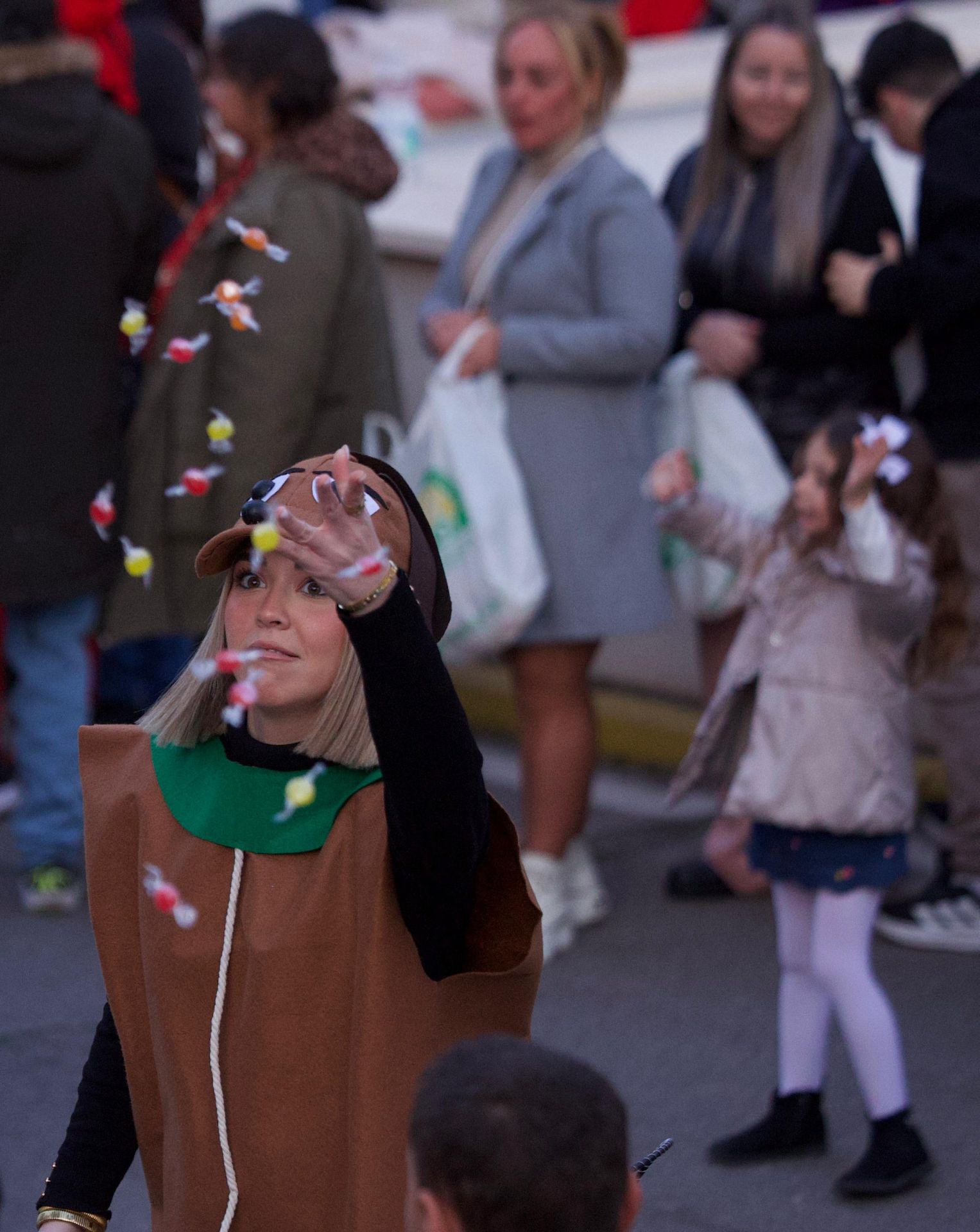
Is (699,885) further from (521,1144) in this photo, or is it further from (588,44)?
(521,1144)

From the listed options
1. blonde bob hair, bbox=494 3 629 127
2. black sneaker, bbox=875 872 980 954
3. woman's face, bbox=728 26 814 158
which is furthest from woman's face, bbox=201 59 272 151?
black sneaker, bbox=875 872 980 954

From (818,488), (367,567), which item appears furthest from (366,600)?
(818,488)

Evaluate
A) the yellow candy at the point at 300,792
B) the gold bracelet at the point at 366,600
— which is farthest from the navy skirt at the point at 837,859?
the gold bracelet at the point at 366,600

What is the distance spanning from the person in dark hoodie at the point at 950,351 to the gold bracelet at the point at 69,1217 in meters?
2.96

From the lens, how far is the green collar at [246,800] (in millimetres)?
2062

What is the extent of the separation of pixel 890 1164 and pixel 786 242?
232 centimetres

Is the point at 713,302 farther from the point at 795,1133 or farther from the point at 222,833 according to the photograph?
the point at 222,833

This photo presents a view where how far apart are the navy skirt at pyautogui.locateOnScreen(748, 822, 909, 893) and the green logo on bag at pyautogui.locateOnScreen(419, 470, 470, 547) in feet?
3.92

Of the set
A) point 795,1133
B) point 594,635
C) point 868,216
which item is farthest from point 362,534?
point 868,216

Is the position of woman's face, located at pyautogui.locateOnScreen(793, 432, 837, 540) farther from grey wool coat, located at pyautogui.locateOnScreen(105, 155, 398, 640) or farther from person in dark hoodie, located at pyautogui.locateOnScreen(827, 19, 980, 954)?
grey wool coat, located at pyautogui.locateOnScreen(105, 155, 398, 640)

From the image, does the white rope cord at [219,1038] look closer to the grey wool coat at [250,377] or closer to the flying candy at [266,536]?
the flying candy at [266,536]

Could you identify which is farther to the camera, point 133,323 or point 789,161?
point 789,161

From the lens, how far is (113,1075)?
226cm

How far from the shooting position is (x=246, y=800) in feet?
6.91
